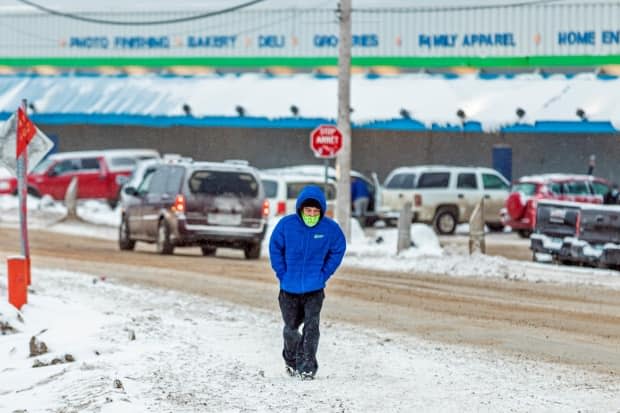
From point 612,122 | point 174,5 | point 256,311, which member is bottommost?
point 256,311

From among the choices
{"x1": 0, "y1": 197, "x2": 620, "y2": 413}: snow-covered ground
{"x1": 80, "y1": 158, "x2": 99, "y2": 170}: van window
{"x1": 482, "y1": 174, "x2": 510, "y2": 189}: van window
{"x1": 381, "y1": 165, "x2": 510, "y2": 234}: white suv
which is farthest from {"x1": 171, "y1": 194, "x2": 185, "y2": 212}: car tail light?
{"x1": 80, "y1": 158, "x2": 99, "y2": 170}: van window

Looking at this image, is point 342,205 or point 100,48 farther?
point 100,48

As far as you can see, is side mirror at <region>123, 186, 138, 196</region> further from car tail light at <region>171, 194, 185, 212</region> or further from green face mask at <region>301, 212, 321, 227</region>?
green face mask at <region>301, 212, 321, 227</region>

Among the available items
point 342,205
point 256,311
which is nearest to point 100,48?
point 342,205

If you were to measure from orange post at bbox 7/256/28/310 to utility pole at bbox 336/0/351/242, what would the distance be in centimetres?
1410

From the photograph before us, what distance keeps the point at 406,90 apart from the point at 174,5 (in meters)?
11.7

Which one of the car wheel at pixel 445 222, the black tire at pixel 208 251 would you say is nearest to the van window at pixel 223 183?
the black tire at pixel 208 251

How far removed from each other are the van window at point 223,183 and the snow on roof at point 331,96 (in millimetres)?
16829

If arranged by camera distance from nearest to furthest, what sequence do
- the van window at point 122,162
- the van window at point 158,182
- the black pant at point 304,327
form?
1. the black pant at point 304,327
2. the van window at point 158,182
3. the van window at point 122,162

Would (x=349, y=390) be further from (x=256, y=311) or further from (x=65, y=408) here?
(x=256, y=311)

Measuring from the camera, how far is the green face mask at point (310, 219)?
38.4 feet

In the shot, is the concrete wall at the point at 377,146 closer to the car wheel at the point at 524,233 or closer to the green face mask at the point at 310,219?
the car wheel at the point at 524,233

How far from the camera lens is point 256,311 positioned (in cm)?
1789

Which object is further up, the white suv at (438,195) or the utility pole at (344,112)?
the utility pole at (344,112)
